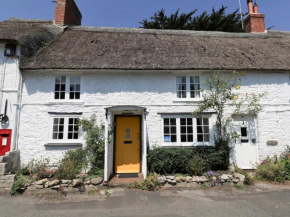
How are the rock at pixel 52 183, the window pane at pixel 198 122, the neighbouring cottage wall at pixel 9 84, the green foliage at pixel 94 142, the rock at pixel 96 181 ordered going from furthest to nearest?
the window pane at pixel 198 122 < the neighbouring cottage wall at pixel 9 84 < the green foliage at pixel 94 142 < the rock at pixel 96 181 < the rock at pixel 52 183

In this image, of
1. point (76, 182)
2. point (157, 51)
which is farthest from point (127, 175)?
point (157, 51)

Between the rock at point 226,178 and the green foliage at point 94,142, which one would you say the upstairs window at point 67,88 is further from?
the rock at point 226,178

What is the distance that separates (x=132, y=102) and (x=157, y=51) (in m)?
3.12

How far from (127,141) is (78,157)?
2.15 metres

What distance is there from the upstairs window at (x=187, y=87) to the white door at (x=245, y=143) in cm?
226

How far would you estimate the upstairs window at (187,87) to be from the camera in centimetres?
784

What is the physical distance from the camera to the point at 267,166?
6.75 meters

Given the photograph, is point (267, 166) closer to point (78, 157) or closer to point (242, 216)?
point (242, 216)

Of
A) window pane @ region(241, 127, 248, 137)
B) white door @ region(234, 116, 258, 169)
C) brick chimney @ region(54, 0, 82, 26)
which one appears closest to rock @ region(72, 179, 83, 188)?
white door @ region(234, 116, 258, 169)

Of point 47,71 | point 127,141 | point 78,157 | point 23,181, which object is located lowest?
point 23,181

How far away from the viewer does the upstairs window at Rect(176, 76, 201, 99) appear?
784 cm

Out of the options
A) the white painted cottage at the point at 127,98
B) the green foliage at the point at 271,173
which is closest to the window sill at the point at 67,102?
the white painted cottage at the point at 127,98

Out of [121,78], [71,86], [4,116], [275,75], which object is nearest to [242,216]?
[121,78]

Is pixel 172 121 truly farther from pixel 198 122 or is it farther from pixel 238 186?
pixel 238 186
